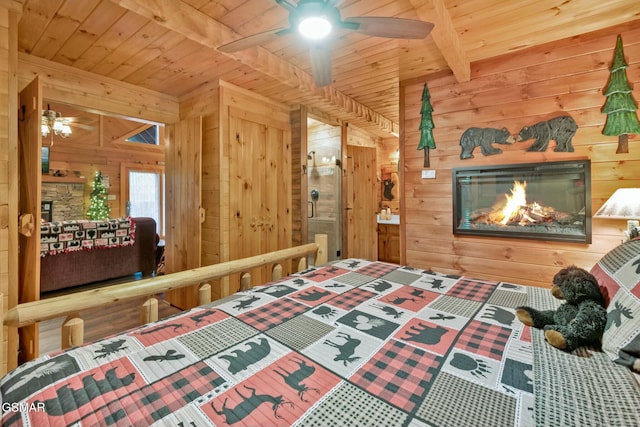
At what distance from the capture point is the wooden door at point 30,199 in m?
1.84

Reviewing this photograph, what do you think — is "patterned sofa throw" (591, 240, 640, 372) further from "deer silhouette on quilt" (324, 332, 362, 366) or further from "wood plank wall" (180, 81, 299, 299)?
"wood plank wall" (180, 81, 299, 299)

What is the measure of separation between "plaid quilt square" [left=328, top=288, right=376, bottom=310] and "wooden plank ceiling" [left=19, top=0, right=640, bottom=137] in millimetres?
1725

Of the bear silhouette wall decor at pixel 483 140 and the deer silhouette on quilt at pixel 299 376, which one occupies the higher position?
the bear silhouette wall decor at pixel 483 140

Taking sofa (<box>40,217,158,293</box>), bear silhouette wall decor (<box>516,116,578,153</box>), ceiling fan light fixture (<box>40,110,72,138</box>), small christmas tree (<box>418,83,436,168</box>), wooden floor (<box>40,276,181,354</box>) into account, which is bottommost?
wooden floor (<box>40,276,181,354</box>)

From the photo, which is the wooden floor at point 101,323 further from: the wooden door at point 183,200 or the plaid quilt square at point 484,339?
the plaid quilt square at point 484,339

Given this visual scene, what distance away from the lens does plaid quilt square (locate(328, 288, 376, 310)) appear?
150cm

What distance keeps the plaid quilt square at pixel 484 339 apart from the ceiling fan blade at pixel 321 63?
1.72 m

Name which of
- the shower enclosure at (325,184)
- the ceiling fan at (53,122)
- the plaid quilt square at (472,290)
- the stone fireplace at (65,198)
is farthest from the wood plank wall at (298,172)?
the stone fireplace at (65,198)

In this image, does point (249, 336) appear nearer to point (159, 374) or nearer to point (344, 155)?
point (159, 374)

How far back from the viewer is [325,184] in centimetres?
470

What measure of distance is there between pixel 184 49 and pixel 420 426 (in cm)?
277

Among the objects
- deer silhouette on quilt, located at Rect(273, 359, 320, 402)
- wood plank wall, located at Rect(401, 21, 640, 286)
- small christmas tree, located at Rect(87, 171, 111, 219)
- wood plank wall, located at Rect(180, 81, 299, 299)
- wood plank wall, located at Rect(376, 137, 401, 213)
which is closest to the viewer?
deer silhouette on quilt, located at Rect(273, 359, 320, 402)

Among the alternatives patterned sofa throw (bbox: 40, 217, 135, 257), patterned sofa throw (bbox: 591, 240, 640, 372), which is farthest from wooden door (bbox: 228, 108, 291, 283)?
patterned sofa throw (bbox: 591, 240, 640, 372)

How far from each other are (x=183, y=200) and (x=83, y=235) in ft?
6.56
